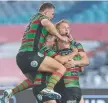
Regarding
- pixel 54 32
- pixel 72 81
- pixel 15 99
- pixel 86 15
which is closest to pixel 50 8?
pixel 54 32

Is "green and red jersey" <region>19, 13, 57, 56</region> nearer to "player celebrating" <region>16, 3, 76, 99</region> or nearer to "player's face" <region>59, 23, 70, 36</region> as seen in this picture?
"player celebrating" <region>16, 3, 76, 99</region>

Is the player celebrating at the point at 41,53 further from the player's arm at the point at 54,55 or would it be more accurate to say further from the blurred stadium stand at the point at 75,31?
the blurred stadium stand at the point at 75,31

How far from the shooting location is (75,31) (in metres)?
10.2

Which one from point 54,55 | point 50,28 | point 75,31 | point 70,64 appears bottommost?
point 70,64

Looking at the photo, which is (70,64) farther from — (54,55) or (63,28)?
(63,28)

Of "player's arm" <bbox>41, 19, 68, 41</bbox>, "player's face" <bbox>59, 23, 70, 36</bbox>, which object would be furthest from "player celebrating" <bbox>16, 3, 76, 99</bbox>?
"player's face" <bbox>59, 23, 70, 36</bbox>

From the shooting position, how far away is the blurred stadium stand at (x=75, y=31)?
996cm

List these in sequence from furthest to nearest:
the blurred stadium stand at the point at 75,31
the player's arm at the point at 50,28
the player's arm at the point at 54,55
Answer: the blurred stadium stand at the point at 75,31 → the player's arm at the point at 54,55 → the player's arm at the point at 50,28

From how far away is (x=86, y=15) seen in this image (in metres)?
10.4

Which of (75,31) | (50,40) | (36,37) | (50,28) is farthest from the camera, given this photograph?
(75,31)

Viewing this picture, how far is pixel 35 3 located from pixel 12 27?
0.62m

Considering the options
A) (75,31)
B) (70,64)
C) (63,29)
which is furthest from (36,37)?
(75,31)

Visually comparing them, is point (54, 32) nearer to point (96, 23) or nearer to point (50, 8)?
point (50, 8)

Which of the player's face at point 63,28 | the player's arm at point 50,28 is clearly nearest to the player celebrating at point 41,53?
the player's arm at point 50,28
